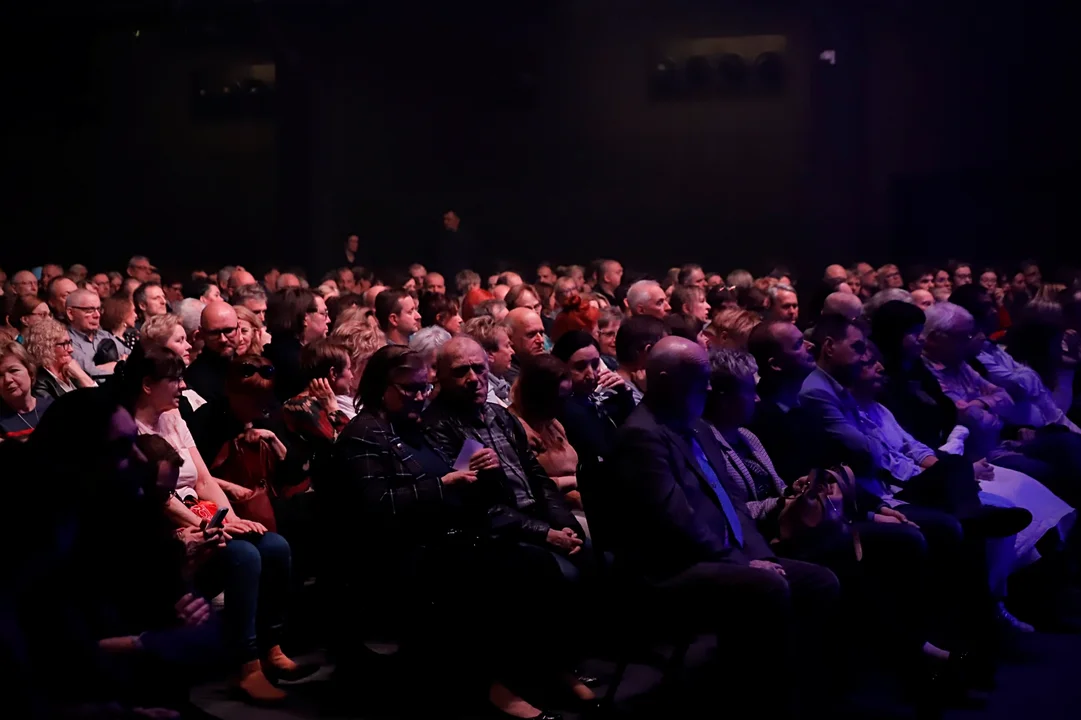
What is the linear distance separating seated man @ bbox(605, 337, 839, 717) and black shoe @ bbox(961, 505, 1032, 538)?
0.92 m

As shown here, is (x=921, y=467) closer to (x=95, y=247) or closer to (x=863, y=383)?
(x=863, y=383)

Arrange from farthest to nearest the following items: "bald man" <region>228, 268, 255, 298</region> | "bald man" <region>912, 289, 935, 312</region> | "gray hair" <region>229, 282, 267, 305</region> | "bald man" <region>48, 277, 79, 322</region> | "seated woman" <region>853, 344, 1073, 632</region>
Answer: "bald man" <region>228, 268, 255, 298</region>
"bald man" <region>48, 277, 79, 322</region>
"bald man" <region>912, 289, 935, 312</region>
"gray hair" <region>229, 282, 267, 305</region>
"seated woman" <region>853, 344, 1073, 632</region>

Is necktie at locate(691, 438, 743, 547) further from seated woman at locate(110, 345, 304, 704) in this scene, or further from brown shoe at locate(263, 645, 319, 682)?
brown shoe at locate(263, 645, 319, 682)

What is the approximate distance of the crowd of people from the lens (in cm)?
271

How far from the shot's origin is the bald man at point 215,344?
5.12 meters

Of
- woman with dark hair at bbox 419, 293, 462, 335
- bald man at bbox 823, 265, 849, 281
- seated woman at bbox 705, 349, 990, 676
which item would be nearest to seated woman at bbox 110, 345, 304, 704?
seated woman at bbox 705, 349, 990, 676

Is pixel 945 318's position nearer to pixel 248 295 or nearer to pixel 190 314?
pixel 190 314

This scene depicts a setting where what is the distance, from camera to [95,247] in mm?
16297

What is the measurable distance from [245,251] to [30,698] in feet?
45.7

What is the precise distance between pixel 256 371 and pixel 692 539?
1.62 meters

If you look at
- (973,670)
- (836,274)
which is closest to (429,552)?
(973,670)

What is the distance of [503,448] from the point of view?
409cm

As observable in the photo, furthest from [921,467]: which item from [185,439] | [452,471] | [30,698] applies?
[30,698]

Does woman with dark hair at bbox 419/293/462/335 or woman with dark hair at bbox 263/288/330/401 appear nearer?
woman with dark hair at bbox 263/288/330/401
